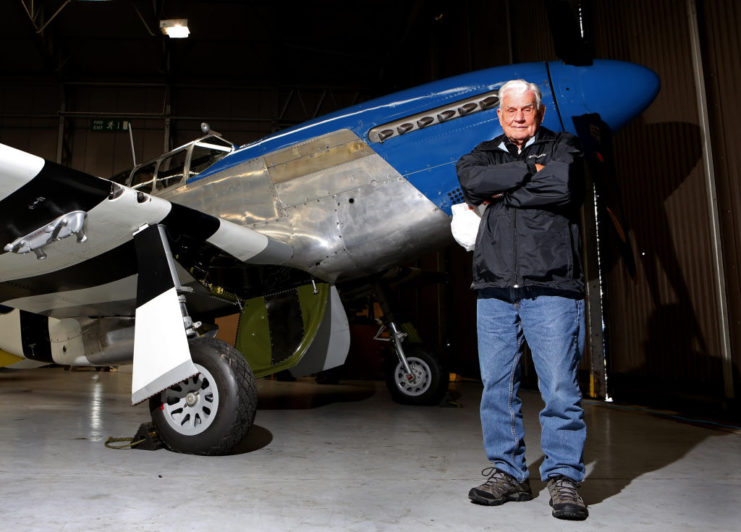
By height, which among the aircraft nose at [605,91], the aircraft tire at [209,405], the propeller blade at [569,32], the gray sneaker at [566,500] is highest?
the propeller blade at [569,32]

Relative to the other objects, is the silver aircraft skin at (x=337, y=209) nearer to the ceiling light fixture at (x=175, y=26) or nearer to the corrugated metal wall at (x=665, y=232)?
the corrugated metal wall at (x=665, y=232)

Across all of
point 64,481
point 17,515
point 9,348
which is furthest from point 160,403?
point 9,348

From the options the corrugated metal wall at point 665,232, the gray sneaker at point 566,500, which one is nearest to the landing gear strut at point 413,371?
the corrugated metal wall at point 665,232

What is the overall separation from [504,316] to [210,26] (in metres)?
13.2

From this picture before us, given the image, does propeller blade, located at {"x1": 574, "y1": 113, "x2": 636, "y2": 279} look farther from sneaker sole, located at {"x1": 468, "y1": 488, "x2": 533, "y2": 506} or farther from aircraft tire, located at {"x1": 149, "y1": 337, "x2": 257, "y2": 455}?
aircraft tire, located at {"x1": 149, "y1": 337, "x2": 257, "y2": 455}

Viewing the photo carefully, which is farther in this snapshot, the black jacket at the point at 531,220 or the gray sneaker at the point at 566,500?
the black jacket at the point at 531,220

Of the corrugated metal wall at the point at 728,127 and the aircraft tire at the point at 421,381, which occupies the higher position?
the corrugated metal wall at the point at 728,127

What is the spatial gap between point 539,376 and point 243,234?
2010mm

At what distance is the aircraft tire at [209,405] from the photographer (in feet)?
8.59

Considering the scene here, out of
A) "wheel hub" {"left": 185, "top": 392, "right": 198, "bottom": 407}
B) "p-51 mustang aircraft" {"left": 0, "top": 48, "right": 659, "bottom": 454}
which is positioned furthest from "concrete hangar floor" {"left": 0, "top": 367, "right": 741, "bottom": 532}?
"p-51 mustang aircraft" {"left": 0, "top": 48, "right": 659, "bottom": 454}

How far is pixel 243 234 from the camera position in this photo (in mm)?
3270

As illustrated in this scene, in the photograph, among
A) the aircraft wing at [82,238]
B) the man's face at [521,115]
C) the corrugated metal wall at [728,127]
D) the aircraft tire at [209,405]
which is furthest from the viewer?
the corrugated metal wall at [728,127]

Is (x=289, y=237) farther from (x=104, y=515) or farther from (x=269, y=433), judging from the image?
(x=104, y=515)

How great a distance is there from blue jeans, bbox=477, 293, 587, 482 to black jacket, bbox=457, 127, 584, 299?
0.07 meters
